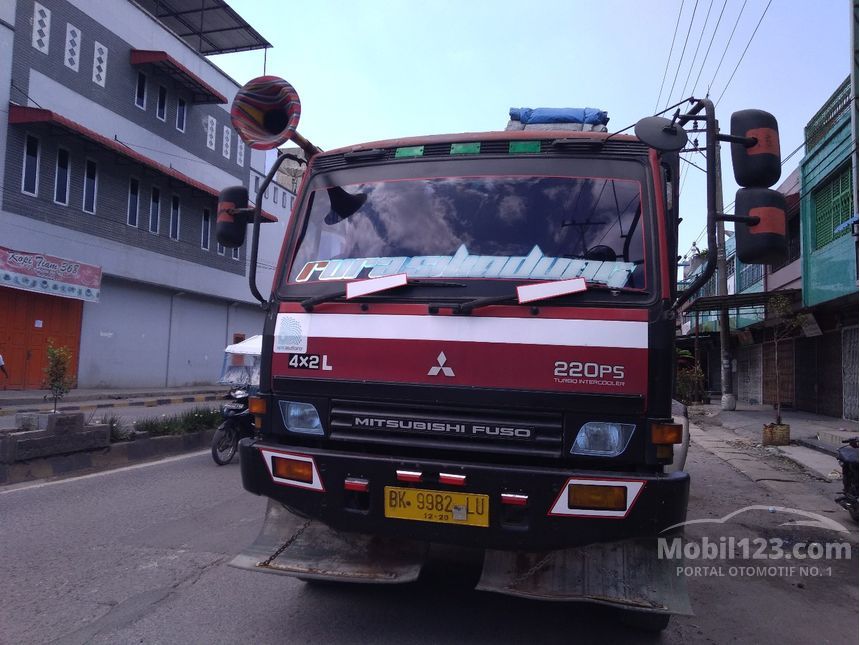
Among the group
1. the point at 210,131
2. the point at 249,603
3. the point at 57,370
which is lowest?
the point at 249,603

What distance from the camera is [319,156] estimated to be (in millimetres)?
4215

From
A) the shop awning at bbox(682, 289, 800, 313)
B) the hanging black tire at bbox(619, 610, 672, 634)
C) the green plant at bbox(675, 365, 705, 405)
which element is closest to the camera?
the hanging black tire at bbox(619, 610, 672, 634)

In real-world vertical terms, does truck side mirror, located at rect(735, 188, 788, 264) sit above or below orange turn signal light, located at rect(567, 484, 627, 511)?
above

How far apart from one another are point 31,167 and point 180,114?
7.55 m

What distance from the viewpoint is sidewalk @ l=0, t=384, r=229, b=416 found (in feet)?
49.3

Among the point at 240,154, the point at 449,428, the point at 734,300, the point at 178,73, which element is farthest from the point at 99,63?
the point at 449,428

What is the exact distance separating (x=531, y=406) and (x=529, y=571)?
848mm

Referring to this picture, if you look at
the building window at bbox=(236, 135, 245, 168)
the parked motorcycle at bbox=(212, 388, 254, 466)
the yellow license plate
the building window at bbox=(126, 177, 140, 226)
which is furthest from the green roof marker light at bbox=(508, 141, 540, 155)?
the building window at bbox=(236, 135, 245, 168)

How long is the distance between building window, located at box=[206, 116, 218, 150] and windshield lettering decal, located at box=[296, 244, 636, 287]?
82.2 feet

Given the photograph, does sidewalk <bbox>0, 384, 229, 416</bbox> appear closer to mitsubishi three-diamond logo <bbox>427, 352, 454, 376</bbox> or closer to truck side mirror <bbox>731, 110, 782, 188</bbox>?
mitsubishi three-diamond logo <bbox>427, 352, 454, 376</bbox>

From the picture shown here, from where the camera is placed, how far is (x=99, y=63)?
2042cm

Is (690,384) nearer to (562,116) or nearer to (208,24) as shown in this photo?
(562,116)

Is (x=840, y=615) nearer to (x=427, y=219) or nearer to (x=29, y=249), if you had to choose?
(x=427, y=219)

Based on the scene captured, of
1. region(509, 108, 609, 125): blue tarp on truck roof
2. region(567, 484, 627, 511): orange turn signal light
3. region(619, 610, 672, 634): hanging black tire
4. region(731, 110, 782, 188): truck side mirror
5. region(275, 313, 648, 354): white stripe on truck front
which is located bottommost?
region(619, 610, 672, 634): hanging black tire
